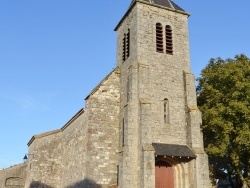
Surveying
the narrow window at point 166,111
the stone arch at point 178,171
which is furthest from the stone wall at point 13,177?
the narrow window at point 166,111

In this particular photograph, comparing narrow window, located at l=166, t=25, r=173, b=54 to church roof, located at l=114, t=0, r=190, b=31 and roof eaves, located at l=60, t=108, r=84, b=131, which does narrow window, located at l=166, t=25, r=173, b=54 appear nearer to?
church roof, located at l=114, t=0, r=190, b=31

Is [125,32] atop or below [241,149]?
atop

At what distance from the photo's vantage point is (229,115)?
70.3 ft

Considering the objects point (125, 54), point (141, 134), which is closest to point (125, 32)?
point (125, 54)

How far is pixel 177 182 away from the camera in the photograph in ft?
67.6

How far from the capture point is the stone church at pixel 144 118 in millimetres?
19281

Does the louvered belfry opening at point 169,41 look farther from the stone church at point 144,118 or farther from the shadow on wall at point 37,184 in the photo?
the shadow on wall at point 37,184

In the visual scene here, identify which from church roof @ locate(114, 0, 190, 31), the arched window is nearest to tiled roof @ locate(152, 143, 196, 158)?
the arched window

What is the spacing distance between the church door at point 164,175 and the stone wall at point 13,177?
56.0 feet

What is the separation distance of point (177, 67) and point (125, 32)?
527 centimetres

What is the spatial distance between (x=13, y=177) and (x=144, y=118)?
61.5 ft

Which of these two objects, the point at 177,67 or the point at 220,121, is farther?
the point at 177,67

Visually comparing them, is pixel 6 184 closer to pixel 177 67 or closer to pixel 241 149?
pixel 177 67

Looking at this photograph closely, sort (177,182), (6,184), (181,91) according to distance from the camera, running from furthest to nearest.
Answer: (6,184) < (181,91) < (177,182)
